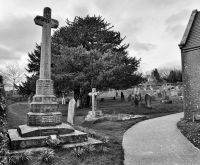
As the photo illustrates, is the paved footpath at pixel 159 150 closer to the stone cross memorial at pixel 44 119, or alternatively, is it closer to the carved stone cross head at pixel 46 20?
the stone cross memorial at pixel 44 119

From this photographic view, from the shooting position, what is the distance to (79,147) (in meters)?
6.33

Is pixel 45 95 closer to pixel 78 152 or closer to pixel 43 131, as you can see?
pixel 43 131

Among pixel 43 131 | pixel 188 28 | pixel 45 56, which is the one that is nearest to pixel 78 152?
pixel 43 131

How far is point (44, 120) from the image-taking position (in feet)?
24.7

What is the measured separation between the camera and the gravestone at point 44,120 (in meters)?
6.45

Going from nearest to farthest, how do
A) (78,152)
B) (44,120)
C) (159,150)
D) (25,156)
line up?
1. (25,156)
2. (78,152)
3. (159,150)
4. (44,120)

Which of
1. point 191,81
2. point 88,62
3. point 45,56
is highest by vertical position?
point 88,62

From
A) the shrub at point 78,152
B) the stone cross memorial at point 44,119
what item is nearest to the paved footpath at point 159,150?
the shrub at point 78,152

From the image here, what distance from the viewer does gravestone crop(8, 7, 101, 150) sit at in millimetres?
6450

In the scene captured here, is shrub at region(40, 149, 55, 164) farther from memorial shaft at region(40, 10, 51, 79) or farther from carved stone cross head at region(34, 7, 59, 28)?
carved stone cross head at region(34, 7, 59, 28)

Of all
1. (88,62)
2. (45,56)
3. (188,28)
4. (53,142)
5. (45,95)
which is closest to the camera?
(53,142)

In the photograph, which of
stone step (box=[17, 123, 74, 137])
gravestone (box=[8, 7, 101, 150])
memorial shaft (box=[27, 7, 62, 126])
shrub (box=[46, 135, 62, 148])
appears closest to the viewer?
shrub (box=[46, 135, 62, 148])

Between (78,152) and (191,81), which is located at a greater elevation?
(191,81)

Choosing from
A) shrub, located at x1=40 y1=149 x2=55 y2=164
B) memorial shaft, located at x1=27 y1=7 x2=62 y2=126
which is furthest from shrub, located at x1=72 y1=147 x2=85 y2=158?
memorial shaft, located at x1=27 y1=7 x2=62 y2=126
